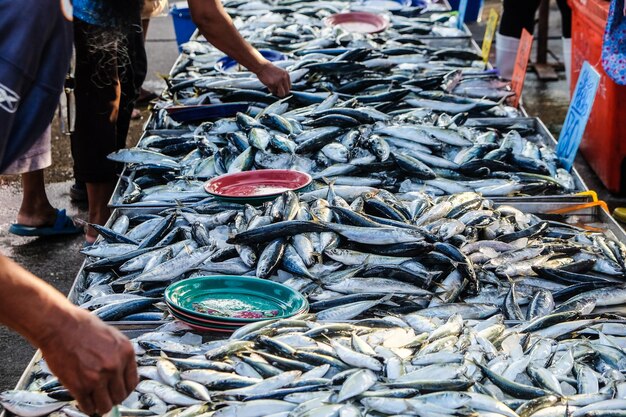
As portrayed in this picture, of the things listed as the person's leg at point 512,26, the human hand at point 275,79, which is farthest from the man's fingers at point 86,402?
the person's leg at point 512,26

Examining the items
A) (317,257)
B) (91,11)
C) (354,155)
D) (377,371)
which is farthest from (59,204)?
(377,371)

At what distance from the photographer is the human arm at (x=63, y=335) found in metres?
1.63

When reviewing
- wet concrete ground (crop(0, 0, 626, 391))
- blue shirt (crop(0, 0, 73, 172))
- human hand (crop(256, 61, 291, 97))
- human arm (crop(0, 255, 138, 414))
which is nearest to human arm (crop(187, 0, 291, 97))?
human hand (crop(256, 61, 291, 97))

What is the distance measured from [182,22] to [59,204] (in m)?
2.26

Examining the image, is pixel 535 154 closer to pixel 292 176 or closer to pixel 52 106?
pixel 292 176

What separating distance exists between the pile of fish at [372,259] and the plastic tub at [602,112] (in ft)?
7.46

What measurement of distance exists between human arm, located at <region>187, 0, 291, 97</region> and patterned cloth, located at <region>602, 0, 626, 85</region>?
194 cm

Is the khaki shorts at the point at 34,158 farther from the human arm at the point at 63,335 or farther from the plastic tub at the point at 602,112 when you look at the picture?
the plastic tub at the point at 602,112

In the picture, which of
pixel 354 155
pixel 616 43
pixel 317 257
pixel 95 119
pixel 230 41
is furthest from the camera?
pixel 616 43

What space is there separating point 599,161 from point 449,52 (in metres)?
1.29

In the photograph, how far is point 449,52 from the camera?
5.93m

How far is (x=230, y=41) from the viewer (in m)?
4.76

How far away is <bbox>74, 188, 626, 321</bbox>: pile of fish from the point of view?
302 centimetres

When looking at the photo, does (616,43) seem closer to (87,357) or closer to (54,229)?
(54,229)
